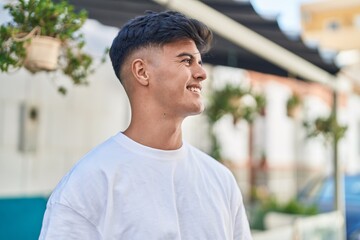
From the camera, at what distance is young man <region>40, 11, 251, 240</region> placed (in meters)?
1.21

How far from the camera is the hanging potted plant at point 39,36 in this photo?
2.36 metres

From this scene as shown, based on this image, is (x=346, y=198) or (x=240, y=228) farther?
(x=346, y=198)

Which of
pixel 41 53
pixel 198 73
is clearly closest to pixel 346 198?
pixel 41 53

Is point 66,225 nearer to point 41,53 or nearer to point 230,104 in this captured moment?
point 41,53

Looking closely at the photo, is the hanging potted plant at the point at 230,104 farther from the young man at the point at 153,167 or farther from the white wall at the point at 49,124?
the young man at the point at 153,167

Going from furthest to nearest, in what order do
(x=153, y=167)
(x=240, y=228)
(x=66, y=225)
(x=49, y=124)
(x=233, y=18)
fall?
(x=49, y=124), (x=233, y=18), (x=240, y=228), (x=153, y=167), (x=66, y=225)

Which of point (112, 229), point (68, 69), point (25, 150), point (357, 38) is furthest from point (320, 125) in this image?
point (112, 229)

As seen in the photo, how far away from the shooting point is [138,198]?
1.25 metres

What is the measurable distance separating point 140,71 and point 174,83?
0.09m

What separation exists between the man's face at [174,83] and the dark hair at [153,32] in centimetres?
3

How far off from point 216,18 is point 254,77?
7.85 meters

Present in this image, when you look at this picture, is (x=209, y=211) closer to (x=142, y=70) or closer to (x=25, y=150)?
(x=142, y=70)

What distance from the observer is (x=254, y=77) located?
11.4 metres

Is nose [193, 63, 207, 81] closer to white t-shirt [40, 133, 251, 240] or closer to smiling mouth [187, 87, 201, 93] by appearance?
smiling mouth [187, 87, 201, 93]
